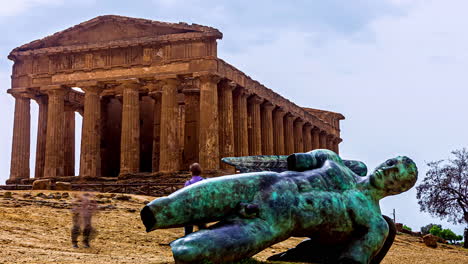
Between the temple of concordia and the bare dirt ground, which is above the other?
the temple of concordia

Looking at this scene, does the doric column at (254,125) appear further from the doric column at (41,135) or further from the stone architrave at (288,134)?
the doric column at (41,135)

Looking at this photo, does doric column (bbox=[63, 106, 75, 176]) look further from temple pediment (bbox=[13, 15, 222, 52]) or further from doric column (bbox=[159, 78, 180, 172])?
doric column (bbox=[159, 78, 180, 172])

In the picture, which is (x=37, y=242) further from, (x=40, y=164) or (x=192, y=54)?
(x=40, y=164)

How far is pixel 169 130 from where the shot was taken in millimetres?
34094

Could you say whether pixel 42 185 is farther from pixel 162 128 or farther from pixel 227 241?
pixel 227 241

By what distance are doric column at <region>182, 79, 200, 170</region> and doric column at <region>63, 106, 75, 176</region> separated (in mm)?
7081

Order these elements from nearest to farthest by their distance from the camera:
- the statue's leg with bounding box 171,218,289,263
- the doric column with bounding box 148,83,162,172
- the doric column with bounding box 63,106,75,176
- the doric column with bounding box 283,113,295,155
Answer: the statue's leg with bounding box 171,218,289,263 → the doric column with bounding box 148,83,162,172 → the doric column with bounding box 63,106,75,176 → the doric column with bounding box 283,113,295,155

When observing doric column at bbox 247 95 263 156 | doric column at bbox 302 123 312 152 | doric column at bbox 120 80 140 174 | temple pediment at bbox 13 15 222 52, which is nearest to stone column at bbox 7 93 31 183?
temple pediment at bbox 13 15 222 52

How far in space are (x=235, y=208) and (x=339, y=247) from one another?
1237mm

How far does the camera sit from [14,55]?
1480 inches

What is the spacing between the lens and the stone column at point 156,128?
122ft

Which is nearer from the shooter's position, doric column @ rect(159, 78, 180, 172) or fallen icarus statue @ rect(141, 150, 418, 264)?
fallen icarus statue @ rect(141, 150, 418, 264)

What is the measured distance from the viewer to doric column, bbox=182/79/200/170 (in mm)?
38281

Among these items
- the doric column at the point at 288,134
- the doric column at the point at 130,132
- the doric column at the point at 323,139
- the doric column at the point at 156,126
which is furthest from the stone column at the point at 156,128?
the doric column at the point at 323,139
